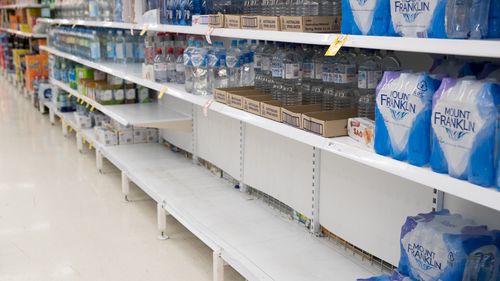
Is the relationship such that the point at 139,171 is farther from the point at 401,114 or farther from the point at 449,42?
the point at 449,42

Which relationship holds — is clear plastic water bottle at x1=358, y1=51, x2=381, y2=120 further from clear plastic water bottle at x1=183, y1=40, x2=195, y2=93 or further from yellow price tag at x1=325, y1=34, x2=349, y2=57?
clear plastic water bottle at x1=183, y1=40, x2=195, y2=93

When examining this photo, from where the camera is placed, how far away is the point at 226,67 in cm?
322

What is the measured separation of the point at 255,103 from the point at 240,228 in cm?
76

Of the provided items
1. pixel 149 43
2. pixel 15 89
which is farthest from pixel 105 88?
pixel 15 89

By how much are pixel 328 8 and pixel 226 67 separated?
3.19 ft

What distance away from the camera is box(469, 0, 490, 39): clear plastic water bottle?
4.75ft

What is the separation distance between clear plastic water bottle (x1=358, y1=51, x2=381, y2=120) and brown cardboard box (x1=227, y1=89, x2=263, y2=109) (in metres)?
0.60

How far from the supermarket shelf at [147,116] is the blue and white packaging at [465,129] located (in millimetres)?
2876

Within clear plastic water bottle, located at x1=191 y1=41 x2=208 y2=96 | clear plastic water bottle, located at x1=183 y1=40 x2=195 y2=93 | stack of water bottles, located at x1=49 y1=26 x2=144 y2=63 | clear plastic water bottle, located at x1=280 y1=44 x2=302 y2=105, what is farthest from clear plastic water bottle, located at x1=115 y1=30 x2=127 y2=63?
clear plastic water bottle, located at x1=280 y1=44 x2=302 y2=105

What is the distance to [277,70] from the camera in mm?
2531

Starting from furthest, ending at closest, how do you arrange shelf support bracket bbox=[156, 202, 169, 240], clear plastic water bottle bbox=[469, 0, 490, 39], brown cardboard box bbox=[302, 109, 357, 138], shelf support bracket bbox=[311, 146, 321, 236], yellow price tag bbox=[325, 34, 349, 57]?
1. shelf support bracket bbox=[156, 202, 169, 240]
2. shelf support bracket bbox=[311, 146, 321, 236]
3. brown cardboard box bbox=[302, 109, 357, 138]
4. yellow price tag bbox=[325, 34, 349, 57]
5. clear plastic water bottle bbox=[469, 0, 490, 39]

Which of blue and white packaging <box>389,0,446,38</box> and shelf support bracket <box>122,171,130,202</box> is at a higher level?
blue and white packaging <box>389,0,446,38</box>

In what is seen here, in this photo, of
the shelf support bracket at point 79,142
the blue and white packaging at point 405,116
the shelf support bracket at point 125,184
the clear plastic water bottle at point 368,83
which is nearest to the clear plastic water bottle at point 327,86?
the clear plastic water bottle at point 368,83

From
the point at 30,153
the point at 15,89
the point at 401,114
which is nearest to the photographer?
the point at 401,114
